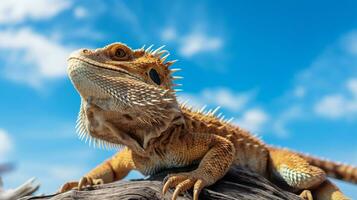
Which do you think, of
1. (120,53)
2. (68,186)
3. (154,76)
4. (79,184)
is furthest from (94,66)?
(68,186)

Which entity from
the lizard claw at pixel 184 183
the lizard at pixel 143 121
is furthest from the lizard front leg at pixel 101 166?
the lizard claw at pixel 184 183

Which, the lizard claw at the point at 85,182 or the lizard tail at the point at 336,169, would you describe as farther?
the lizard tail at the point at 336,169

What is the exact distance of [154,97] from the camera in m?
4.75

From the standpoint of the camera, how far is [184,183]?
4438mm

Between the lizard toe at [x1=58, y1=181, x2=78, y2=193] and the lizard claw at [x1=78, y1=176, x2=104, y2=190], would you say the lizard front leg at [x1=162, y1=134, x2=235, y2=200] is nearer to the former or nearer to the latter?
the lizard claw at [x1=78, y1=176, x2=104, y2=190]

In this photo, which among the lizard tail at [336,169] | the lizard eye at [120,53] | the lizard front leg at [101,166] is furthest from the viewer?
the lizard tail at [336,169]

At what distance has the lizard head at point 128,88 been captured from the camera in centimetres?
464

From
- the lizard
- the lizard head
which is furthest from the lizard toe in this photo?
the lizard head

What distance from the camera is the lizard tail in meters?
6.92

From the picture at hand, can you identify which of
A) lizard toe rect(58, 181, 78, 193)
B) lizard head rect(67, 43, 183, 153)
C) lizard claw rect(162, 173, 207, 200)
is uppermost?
lizard head rect(67, 43, 183, 153)

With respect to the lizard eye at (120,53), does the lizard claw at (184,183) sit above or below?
below

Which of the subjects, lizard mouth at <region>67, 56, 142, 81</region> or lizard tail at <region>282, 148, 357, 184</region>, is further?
lizard tail at <region>282, 148, 357, 184</region>

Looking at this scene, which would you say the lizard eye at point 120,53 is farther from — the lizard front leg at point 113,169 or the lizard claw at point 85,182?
the lizard claw at point 85,182

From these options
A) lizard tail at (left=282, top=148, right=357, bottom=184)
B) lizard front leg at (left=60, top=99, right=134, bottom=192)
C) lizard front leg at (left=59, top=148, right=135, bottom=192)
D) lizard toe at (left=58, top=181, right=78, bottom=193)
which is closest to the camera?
lizard front leg at (left=60, top=99, right=134, bottom=192)
